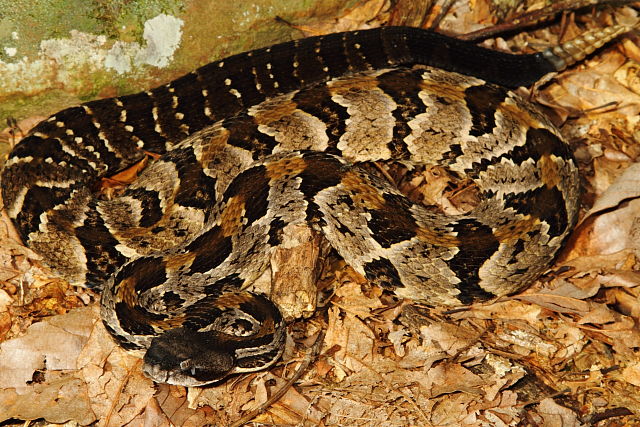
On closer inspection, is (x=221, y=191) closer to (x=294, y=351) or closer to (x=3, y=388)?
(x=294, y=351)

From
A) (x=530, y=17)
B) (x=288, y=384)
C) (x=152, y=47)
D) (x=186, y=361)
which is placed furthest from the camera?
Answer: (x=530, y=17)

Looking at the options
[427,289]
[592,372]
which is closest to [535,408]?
[592,372]

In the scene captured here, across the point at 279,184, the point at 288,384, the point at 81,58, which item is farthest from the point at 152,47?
the point at 288,384

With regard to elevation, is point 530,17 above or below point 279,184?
above

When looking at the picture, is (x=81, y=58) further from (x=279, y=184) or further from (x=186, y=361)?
(x=186, y=361)

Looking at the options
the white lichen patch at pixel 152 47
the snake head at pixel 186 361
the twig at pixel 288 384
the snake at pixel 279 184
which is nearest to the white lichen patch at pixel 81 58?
the white lichen patch at pixel 152 47

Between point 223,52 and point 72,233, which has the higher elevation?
point 223,52

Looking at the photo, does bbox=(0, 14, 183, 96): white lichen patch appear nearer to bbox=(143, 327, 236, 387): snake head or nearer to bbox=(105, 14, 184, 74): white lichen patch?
bbox=(105, 14, 184, 74): white lichen patch
